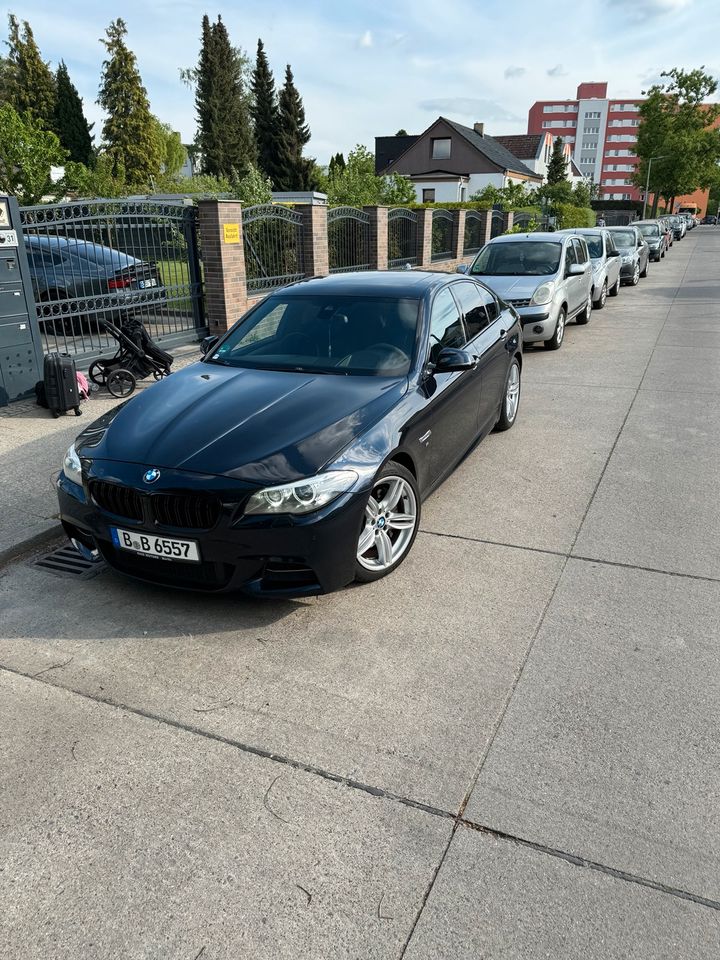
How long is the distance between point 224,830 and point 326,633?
4.20 ft

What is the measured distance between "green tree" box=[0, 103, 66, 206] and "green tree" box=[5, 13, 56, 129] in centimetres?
3907

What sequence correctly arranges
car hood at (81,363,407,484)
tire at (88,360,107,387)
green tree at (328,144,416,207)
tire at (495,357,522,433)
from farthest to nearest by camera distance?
green tree at (328,144,416,207), tire at (88,360,107,387), tire at (495,357,522,433), car hood at (81,363,407,484)

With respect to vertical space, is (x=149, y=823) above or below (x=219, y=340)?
below

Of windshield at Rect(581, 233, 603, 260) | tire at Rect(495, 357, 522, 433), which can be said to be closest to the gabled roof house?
windshield at Rect(581, 233, 603, 260)

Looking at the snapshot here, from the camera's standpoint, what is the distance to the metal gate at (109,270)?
26.6 ft

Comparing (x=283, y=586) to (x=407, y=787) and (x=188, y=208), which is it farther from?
(x=188, y=208)

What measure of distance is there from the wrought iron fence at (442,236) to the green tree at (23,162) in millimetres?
15248

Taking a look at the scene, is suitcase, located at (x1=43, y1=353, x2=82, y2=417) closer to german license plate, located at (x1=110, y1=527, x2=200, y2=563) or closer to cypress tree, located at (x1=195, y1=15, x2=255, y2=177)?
german license plate, located at (x1=110, y1=527, x2=200, y2=563)

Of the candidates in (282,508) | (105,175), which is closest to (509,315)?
(282,508)

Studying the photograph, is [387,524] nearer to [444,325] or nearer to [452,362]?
[452,362]

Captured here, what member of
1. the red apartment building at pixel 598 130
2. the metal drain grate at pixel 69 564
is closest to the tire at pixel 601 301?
the metal drain grate at pixel 69 564

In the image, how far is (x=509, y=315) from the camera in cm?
677

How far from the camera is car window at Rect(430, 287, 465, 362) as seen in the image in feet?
15.9

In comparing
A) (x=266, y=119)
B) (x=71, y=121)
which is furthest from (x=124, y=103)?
(x=266, y=119)
